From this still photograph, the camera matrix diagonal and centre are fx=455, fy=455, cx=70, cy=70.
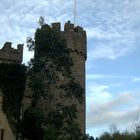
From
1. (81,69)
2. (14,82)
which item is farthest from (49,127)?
(81,69)

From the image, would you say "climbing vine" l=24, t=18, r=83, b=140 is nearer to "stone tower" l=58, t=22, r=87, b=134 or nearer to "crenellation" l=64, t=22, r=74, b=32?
"stone tower" l=58, t=22, r=87, b=134

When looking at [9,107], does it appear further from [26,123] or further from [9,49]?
[9,49]

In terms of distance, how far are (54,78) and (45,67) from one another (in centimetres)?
114

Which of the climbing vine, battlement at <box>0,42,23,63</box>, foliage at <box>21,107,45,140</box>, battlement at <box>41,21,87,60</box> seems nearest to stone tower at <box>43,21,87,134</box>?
battlement at <box>41,21,87,60</box>

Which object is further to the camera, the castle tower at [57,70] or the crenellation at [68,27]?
the crenellation at [68,27]

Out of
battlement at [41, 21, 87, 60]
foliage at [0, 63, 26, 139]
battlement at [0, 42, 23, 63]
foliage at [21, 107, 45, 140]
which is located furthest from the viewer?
battlement at [41, 21, 87, 60]

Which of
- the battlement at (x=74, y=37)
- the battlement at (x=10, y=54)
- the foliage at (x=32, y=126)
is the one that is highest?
the battlement at (x=74, y=37)

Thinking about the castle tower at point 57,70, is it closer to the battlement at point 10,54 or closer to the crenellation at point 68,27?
the crenellation at point 68,27

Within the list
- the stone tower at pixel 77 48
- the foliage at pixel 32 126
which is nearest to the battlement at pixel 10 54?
the stone tower at pixel 77 48

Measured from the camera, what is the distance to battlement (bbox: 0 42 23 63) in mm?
38625

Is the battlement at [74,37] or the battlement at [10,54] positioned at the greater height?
the battlement at [74,37]

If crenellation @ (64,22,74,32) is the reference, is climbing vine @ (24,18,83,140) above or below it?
below

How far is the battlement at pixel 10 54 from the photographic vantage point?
3862cm

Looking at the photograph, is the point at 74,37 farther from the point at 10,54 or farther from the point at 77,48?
the point at 10,54
